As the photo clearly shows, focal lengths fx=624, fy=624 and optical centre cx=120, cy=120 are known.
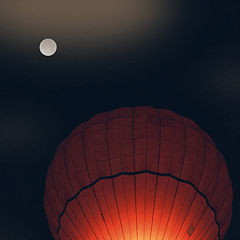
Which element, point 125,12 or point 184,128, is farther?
point 125,12

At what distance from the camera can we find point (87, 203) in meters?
3.76

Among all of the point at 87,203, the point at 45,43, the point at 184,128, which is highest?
the point at 45,43

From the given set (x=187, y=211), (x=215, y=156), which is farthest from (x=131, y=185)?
(x=215, y=156)

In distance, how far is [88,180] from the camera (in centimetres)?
379

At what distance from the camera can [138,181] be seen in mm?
3734

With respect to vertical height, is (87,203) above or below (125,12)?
below

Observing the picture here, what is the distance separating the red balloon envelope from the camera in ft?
12.2

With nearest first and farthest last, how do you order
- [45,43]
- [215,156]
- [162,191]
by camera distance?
[162,191] < [215,156] < [45,43]

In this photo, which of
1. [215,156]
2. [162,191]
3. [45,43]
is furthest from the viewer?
[45,43]

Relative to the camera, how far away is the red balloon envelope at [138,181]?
3719 mm

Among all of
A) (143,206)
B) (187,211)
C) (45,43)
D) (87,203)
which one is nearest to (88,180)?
(87,203)

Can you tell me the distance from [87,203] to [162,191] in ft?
1.50

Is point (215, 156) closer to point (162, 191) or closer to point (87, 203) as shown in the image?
point (162, 191)

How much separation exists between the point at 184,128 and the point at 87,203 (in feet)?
Answer: 2.53
